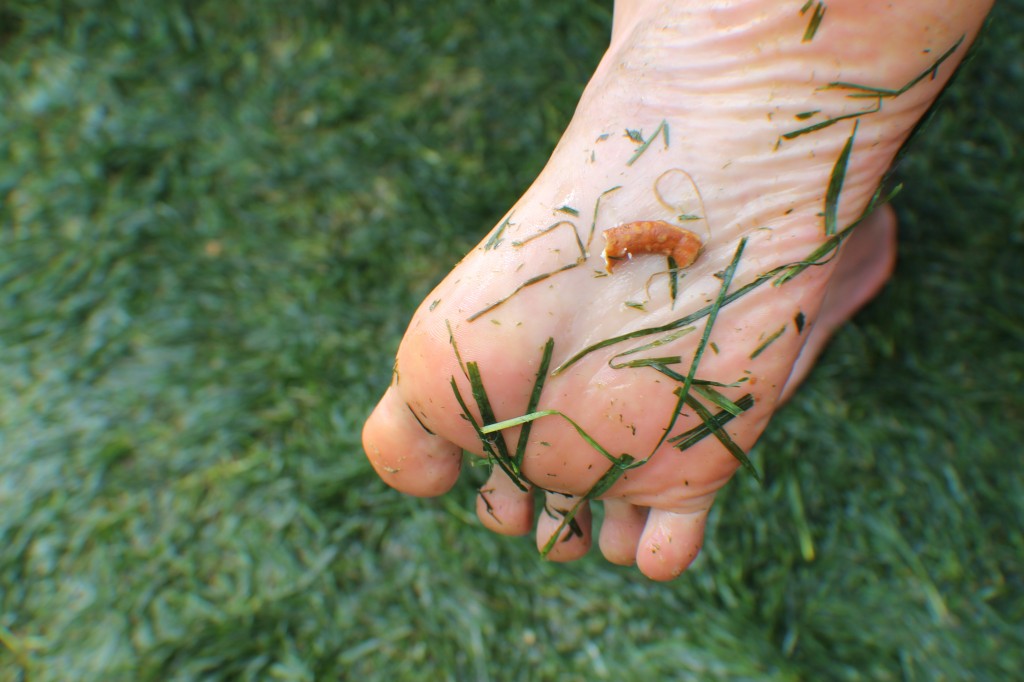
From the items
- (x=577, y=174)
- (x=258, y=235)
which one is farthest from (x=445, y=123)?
Result: (x=577, y=174)

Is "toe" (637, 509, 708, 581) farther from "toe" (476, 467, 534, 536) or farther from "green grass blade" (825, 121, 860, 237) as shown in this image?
"green grass blade" (825, 121, 860, 237)

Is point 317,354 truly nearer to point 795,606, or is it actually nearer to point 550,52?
point 550,52

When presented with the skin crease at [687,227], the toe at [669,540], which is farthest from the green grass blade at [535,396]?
the toe at [669,540]

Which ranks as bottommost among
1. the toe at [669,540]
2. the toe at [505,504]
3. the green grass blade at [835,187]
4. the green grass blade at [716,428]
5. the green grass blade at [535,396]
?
the toe at [669,540]

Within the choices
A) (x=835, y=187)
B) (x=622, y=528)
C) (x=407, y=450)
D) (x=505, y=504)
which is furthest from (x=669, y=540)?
(x=835, y=187)

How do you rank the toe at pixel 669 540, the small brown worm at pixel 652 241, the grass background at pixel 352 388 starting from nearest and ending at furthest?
the small brown worm at pixel 652 241, the toe at pixel 669 540, the grass background at pixel 352 388

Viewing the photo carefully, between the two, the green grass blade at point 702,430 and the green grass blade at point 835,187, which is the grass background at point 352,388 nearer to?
the green grass blade at point 702,430
